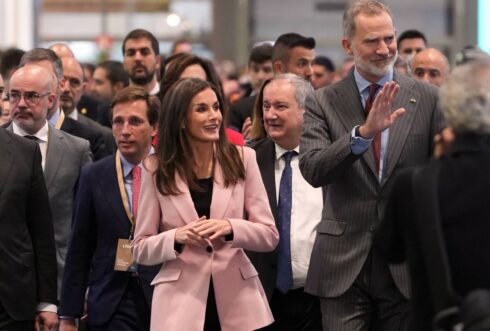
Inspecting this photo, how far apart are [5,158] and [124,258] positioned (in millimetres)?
792

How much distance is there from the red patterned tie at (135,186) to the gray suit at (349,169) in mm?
1032

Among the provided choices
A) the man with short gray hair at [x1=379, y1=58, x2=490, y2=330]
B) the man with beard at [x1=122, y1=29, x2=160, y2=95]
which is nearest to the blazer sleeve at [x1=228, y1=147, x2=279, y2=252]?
the man with short gray hair at [x1=379, y1=58, x2=490, y2=330]

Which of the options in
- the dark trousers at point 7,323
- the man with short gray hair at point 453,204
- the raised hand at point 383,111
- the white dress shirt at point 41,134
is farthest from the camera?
the white dress shirt at point 41,134

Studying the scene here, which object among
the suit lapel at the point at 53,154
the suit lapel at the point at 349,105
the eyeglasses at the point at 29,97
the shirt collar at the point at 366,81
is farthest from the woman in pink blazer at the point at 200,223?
the eyeglasses at the point at 29,97

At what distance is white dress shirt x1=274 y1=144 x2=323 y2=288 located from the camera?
6.29 metres

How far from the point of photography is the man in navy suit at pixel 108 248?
20.5ft

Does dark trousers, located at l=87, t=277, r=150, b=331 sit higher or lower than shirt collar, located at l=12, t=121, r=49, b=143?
lower

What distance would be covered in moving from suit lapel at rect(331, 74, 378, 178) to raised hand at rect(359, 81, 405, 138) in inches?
15.2

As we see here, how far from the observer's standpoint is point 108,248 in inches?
249

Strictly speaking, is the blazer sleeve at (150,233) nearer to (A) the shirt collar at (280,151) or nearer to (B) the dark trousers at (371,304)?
(B) the dark trousers at (371,304)

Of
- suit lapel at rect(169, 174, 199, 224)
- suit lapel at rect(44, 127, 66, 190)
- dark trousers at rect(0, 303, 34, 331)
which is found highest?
suit lapel at rect(44, 127, 66, 190)

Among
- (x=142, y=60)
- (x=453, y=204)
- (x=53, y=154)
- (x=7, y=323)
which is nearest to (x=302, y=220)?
(x=53, y=154)

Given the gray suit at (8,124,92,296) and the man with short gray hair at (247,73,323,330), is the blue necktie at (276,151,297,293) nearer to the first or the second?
the man with short gray hair at (247,73,323,330)

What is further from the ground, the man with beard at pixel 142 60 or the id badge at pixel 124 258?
the man with beard at pixel 142 60
